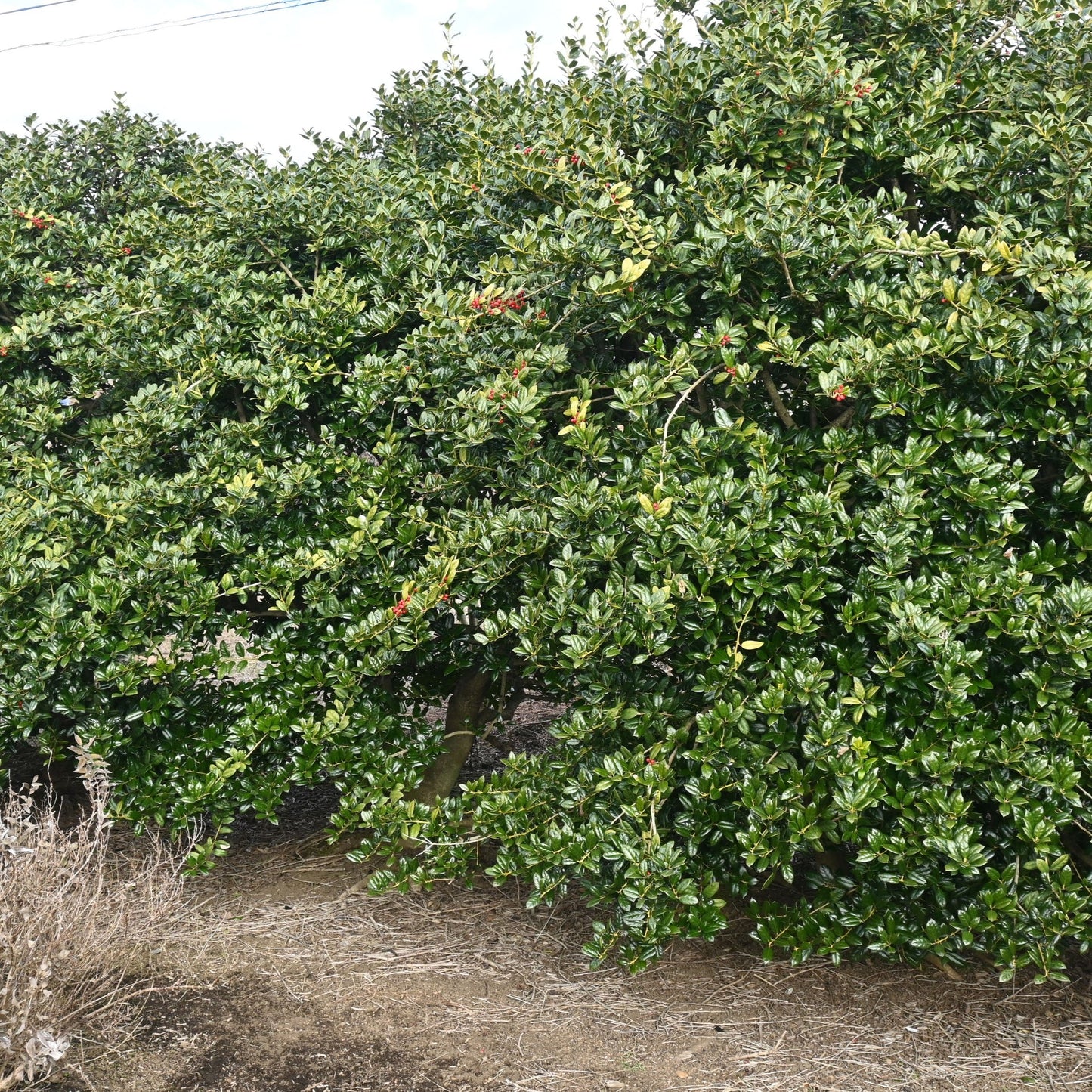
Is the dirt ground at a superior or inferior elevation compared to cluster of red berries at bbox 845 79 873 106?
inferior

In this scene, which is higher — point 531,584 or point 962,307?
point 962,307

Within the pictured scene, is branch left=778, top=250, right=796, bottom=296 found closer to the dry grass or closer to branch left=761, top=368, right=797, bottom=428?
branch left=761, top=368, right=797, bottom=428

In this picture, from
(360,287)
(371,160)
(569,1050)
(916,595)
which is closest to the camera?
(916,595)

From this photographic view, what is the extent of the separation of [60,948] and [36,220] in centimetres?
355

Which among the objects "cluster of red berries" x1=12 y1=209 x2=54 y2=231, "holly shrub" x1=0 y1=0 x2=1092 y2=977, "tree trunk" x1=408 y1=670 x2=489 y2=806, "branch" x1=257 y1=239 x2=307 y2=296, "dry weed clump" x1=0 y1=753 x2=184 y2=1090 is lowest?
"dry weed clump" x1=0 y1=753 x2=184 y2=1090

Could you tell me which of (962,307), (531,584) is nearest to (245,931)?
(531,584)

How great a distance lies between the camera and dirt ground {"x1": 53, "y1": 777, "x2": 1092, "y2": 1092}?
3152mm

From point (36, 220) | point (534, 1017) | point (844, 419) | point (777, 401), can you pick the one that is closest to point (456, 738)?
point (534, 1017)

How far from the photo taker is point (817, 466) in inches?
134

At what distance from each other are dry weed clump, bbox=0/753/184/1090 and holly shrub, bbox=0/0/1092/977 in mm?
429

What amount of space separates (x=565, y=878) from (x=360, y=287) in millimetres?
2401

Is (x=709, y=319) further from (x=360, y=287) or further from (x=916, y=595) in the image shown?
(x=360, y=287)

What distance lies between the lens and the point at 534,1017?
11.4ft

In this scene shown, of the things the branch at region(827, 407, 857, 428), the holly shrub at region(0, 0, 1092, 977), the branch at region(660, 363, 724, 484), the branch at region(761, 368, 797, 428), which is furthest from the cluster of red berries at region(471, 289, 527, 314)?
the branch at region(827, 407, 857, 428)
